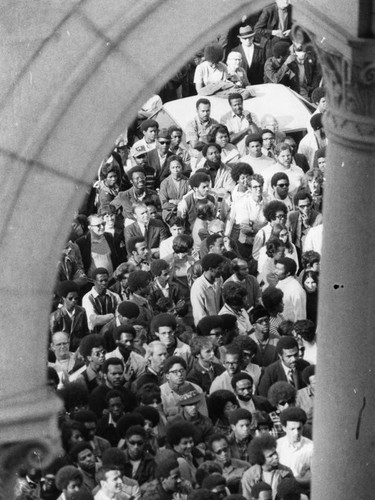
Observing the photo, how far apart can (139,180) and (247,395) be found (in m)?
4.98

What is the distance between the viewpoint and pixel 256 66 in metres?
25.7

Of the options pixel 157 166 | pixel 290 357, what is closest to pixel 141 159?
pixel 157 166

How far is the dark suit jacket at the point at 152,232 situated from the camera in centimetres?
1994

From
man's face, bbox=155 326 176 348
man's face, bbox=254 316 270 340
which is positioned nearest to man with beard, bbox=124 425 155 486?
man's face, bbox=155 326 176 348

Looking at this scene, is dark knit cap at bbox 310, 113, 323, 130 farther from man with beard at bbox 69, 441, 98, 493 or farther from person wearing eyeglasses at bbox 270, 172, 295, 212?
man with beard at bbox 69, 441, 98, 493

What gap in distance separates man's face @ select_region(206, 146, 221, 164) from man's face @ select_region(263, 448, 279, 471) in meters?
6.68

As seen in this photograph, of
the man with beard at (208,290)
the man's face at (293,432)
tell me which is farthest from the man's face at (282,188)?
the man's face at (293,432)

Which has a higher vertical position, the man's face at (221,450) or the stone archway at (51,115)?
the stone archway at (51,115)

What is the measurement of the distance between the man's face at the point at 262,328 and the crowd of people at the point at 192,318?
3 cm

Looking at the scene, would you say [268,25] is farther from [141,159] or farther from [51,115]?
[51,115]

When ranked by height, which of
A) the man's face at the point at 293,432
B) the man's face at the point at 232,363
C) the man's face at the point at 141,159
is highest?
the man's face at the point at 141,159

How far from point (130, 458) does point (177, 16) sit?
623cm

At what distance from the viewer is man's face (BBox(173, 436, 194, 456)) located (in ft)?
52.5

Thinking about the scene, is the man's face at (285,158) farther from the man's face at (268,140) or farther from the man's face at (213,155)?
the man's face at (213,155)
